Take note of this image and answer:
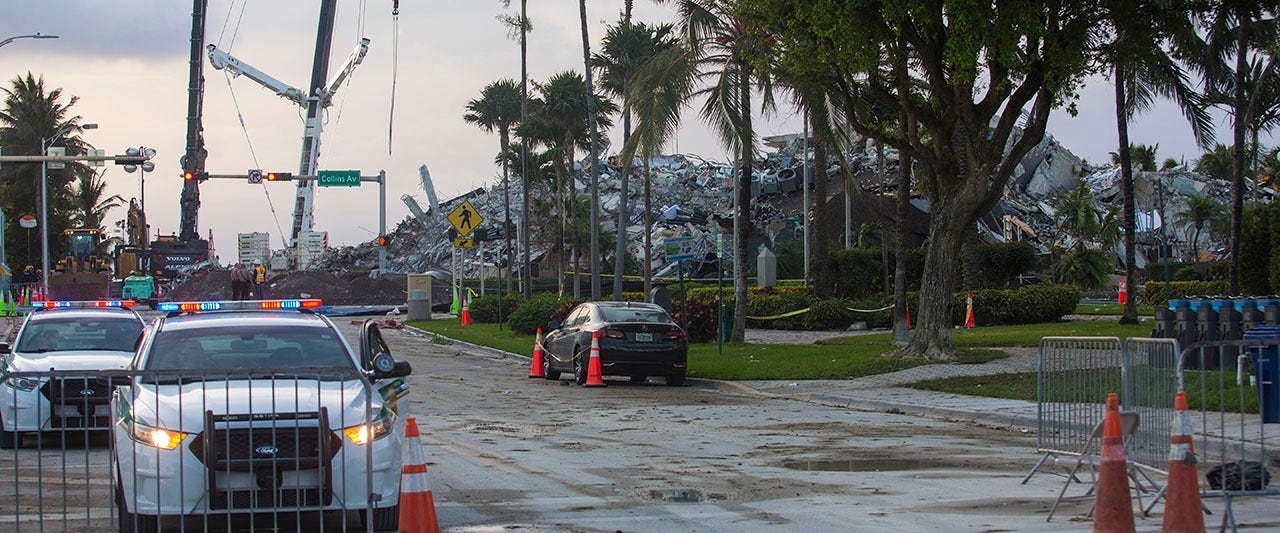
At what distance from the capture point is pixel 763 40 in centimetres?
2267

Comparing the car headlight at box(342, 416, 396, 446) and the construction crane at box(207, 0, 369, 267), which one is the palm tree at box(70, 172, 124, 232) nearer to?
the construction crane at box(207, 0, 369, 267)

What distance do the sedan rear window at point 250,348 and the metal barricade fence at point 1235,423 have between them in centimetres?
587

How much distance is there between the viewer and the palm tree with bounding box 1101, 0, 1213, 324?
19781 mm

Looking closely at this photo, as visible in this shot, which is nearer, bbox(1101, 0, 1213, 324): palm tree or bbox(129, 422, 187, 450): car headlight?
bbox(129, 422, 187, 450): car headlight

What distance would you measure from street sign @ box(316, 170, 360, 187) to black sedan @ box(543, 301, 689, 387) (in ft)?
116

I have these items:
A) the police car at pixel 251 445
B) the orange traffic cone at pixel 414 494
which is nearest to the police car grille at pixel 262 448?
the police car at pixel 251 445

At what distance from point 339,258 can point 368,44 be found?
1567 cm

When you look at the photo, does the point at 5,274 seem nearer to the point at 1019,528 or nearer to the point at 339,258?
the point at 339,258

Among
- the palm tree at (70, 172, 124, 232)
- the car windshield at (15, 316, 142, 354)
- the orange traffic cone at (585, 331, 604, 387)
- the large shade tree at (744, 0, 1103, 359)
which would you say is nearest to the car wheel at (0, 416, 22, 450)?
the car windshield at (15, 316, 142, 354)

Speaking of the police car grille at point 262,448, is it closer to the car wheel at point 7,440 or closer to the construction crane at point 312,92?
the car wheel at point 7,440

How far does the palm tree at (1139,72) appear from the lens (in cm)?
1978

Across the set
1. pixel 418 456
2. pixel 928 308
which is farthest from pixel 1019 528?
pixel 928 308

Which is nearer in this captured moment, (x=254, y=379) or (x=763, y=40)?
(x=254, y=379)

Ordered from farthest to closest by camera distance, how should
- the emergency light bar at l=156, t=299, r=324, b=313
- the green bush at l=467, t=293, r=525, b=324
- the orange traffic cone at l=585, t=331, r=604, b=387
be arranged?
the green bush at l=467, t=293, r=525, b=324
the orange traffic cone at l=585, t=331, r=604, b=387
the emergency light bar at l=156, t=299, r=324, b=313
